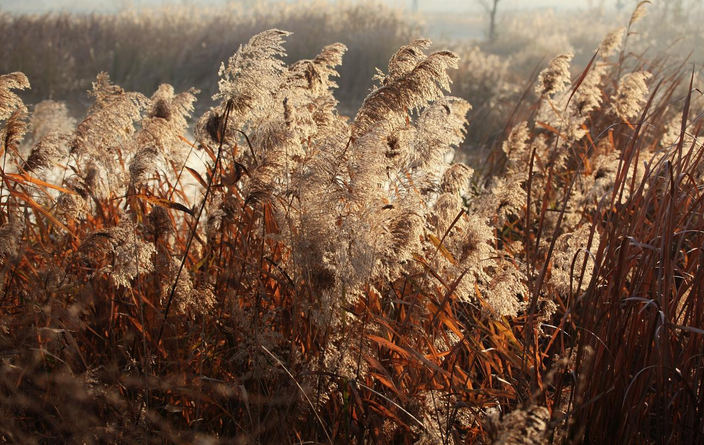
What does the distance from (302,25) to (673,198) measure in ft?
43.9

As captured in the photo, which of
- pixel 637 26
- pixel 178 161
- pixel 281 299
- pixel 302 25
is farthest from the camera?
pixel 637 26

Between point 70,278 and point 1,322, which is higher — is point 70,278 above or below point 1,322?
above

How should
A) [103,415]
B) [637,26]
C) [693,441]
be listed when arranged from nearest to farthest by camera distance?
1. [693,441]
2. [103,415]
3. [637,26]

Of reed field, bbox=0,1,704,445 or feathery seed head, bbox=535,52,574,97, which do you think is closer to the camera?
reed field, bbox=0,1,704,445

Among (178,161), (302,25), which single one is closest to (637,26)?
(302,25)

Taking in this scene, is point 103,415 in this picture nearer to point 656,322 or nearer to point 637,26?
point 656,322

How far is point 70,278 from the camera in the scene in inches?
89.0

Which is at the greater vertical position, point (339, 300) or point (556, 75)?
point (556, 75)

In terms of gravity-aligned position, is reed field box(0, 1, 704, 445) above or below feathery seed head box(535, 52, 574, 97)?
below

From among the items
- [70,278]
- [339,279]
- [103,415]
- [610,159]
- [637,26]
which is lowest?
[103,415]

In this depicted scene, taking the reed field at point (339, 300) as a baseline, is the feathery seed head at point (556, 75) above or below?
above

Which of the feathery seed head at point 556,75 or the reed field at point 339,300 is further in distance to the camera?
the feathery seed head at point 556,75

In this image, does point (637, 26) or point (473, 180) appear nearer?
point (473, 180)

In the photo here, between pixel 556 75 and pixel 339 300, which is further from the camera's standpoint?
pixel 556 75
